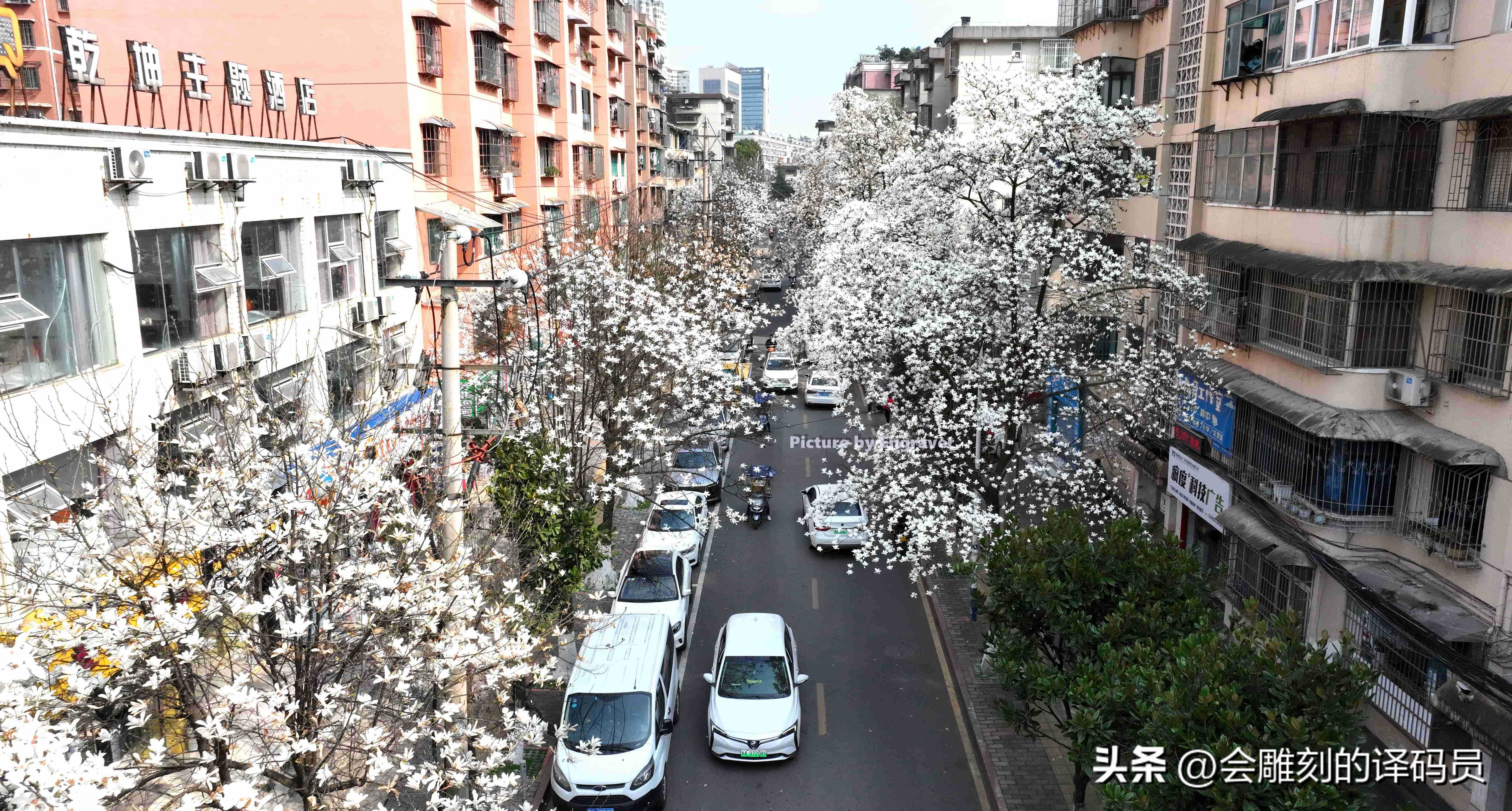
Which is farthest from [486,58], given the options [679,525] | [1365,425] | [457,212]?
[1365,425]

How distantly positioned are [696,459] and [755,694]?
12049mm

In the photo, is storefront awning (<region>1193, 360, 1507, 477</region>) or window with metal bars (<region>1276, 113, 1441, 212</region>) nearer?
storefront awning (<region>1193, 360, 1507, 477</region>)

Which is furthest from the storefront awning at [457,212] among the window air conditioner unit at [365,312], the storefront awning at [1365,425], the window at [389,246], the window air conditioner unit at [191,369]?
the storefront awning at [1365,425]

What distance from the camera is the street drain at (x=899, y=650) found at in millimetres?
17622

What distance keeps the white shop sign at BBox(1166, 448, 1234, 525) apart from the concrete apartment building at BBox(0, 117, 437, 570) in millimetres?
12870

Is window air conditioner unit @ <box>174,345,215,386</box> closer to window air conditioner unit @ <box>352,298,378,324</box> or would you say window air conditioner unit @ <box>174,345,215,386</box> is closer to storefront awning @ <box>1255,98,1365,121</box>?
window air conditioner unit @ <box>352,298,378,324</box>

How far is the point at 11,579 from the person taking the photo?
883cm

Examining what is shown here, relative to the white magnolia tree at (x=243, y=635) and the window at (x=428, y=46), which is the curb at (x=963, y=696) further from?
the window at (x=428, y=46)

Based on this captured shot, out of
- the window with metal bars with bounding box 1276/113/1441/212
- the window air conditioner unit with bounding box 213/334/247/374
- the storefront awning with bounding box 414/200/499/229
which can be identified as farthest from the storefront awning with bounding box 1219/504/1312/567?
the window air conditioner unit with bounding box 213/334/247/374

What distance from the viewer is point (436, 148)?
81.1ft

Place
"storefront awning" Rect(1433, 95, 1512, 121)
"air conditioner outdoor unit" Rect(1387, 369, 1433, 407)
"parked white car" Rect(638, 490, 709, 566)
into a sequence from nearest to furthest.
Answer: "storefront awning" Rect(1433, 95, 1512, 121) → "air conditioner outdoor unit" Rect(1387, 369, 1433, 407) → "parked white car" Rect(638, 490, 709, 566)

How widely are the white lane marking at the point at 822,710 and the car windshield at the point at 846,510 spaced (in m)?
6.52

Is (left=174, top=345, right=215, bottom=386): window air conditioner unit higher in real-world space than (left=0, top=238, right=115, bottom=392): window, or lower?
lower

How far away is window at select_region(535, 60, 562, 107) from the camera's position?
110 ft
